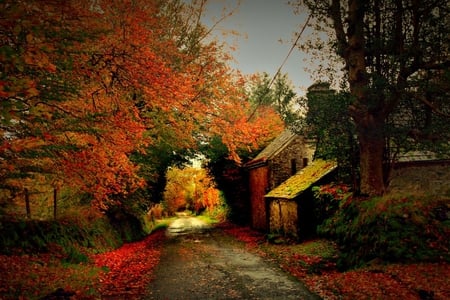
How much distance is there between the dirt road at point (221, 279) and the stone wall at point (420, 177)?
8.12 m

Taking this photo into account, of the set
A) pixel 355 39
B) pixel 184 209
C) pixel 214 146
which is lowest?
pixel 184 209

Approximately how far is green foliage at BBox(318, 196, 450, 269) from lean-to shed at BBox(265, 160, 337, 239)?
525 cm

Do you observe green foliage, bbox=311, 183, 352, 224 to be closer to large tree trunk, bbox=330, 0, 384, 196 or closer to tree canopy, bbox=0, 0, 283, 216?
large tree trunk, bbox=330, 0, 384, 196

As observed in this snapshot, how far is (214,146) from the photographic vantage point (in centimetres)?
2712

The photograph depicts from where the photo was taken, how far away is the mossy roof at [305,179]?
1803 cm

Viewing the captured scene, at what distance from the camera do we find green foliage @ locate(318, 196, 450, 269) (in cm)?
973

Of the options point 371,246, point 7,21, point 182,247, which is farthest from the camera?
point 182,247

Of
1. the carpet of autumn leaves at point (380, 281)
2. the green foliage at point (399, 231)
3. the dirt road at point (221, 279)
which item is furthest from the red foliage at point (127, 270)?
the green foliage at point (399, 231)

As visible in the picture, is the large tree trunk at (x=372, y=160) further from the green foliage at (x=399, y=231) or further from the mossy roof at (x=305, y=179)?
the mossy roof at (x=305, y=179)

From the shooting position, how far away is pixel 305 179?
19406mm

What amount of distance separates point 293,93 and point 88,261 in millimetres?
56574

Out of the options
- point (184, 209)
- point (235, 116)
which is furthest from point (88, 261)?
point (184, 209)

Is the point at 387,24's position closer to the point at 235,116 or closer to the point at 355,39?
the point at 355,39

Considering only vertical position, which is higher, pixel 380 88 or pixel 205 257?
pixel 380 88
